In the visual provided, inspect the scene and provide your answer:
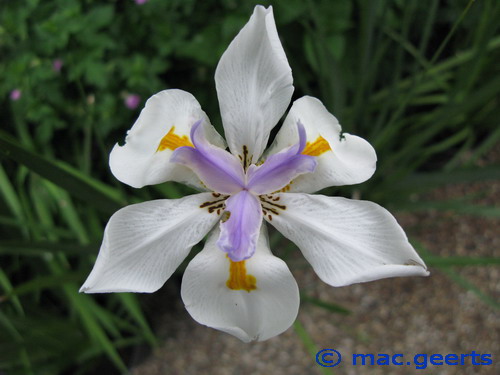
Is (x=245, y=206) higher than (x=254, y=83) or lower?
lower

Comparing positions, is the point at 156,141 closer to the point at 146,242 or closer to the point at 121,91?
the point at 146,242

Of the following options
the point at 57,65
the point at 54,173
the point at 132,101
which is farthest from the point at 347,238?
the point at 57,65

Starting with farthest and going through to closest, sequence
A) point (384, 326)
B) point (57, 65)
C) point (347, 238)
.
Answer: point (384, 326), point (57, 65), point (347, 238)

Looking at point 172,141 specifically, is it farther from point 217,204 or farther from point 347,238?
point 347,238

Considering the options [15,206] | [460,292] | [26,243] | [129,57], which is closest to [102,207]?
[26,243]

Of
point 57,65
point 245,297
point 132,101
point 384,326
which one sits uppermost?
point 57,65

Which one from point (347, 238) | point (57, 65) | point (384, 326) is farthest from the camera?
point (384, 326)

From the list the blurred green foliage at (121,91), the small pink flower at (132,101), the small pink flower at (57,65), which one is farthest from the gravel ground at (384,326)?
the small pink flower at (57,65)

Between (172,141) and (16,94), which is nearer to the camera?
(172,141)

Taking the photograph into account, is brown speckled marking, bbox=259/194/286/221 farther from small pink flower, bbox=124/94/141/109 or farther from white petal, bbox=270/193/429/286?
small pink flower, bbox=124/94/141/109
